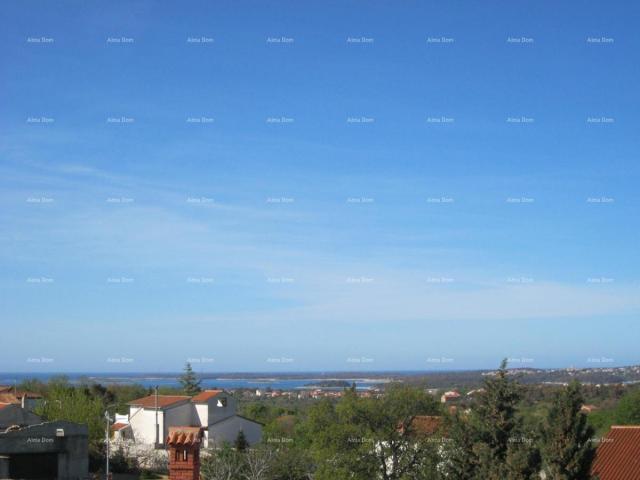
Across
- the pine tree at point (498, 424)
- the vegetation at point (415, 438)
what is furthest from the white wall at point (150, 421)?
the pine tree at point (498, 424)

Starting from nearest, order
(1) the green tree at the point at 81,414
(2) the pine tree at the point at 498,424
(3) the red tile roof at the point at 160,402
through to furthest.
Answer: (2) the pine tree at the point at 498,424 → (1) the green tree at the point at 81,414 → (3) the red tile roof at the point at 160,402

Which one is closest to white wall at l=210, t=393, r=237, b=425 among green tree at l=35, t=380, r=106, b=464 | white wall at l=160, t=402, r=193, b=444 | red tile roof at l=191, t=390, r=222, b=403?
red tile roof at l=191, t=390, r=222, b=403

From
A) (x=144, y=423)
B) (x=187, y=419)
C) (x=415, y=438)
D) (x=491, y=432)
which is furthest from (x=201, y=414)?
(x=491, y=432)

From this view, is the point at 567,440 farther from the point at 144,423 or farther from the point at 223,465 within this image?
the point at 144,423

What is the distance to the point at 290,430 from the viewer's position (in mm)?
67500

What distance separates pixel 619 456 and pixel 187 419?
130 ft

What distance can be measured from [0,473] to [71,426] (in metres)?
3.01

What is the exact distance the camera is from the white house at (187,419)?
2544 inches

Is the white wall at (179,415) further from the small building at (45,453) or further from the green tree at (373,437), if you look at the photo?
the small building at (45,453)

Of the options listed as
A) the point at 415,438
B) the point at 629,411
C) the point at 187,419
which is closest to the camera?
the point at 415,438

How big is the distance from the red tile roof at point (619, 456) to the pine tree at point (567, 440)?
367 inches

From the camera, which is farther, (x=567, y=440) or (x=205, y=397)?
(x=205, y=397)

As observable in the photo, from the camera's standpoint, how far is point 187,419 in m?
66.8

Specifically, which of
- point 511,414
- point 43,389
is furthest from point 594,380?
point 511,414
